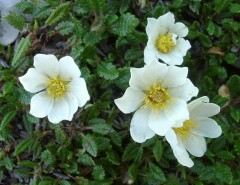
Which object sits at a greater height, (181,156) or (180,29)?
(180,29)

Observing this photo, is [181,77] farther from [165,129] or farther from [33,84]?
[33,84]

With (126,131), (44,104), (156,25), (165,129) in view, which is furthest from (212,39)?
(44,104)

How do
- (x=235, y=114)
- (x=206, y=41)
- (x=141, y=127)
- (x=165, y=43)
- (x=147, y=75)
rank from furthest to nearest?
(x=206, y=41) < (x=235, y=114) < (x=165, y=43) < (x=141, y=127) < (x=147, y=75)

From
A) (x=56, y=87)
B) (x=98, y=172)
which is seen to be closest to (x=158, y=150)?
(x=98, y=172)

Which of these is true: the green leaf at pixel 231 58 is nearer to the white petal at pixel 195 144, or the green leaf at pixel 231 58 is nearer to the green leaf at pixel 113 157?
the white petal at pixel 195 144

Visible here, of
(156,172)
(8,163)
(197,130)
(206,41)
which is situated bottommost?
(156,172)

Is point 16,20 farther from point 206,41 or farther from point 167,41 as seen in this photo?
point 206,41

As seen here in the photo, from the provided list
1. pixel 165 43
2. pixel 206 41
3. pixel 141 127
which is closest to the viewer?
pixel 141 127

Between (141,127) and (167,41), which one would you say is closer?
(141,127)
